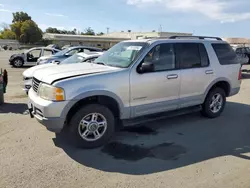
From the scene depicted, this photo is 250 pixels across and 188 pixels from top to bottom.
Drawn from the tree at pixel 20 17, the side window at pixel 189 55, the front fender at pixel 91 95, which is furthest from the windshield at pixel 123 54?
the tree at pixel 20 17

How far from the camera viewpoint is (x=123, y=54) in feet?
17.2

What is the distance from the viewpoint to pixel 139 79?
4.77 meters

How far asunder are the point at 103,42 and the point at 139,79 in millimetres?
57245

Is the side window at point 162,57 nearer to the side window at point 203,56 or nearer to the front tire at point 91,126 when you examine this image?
the side window at point 203,56

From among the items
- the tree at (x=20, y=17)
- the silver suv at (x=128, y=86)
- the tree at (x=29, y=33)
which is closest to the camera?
the silver suv at (x=128, y=86)

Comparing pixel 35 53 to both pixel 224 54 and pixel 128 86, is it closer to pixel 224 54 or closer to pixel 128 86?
pixel 224 54

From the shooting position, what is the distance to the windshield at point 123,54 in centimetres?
492

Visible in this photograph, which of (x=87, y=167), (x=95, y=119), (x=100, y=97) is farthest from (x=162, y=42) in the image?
(x=87, y=167)

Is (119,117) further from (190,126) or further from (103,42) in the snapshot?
(103,42)

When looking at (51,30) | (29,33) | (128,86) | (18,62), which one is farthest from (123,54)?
(51,30)

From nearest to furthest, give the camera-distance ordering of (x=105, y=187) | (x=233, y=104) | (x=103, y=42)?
(x=105, y=187)
(x=233, y=104)
(x=103, y=42)

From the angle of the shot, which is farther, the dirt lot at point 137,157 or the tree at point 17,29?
the tree at point 17,29

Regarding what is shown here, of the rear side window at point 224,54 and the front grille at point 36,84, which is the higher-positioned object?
the rear side window at point 224,54

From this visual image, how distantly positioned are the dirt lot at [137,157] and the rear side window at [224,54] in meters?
1.54
